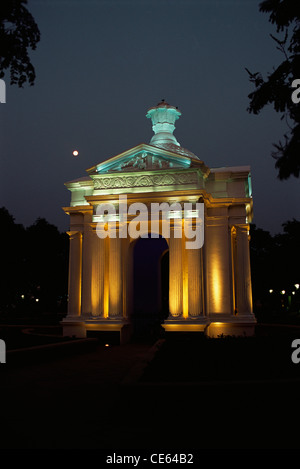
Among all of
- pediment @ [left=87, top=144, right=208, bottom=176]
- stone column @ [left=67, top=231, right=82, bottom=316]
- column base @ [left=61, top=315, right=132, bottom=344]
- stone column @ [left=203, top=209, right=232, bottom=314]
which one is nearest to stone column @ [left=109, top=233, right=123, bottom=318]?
column base @ [left=61, top=315, right=132, bottom=344]

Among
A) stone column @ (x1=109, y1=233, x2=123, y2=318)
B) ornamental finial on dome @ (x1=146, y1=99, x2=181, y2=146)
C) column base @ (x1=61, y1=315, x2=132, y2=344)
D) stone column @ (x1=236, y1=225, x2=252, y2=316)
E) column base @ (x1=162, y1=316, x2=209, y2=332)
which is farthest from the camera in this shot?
ornamental finial on dome @ (x1=146, y1=99, x2=181, y2=146)

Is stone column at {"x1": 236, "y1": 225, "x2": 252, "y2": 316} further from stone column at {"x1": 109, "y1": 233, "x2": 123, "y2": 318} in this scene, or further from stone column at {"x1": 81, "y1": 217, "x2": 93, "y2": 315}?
stone column at {"x1": 81, "y1": 217, "x2": 93, "y2": 315}

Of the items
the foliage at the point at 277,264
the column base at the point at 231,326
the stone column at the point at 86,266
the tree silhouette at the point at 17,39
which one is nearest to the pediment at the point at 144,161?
the stone column at the point at 86,266

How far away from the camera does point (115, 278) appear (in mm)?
21906

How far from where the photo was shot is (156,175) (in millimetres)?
22234

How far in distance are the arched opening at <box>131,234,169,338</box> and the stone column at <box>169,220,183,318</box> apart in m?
4.06

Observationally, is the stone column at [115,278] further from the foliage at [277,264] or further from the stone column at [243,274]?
the foliage at [277,264]

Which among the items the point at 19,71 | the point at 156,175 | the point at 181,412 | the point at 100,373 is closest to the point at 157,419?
the point at 181,412

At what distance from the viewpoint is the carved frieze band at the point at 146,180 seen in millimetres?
21875

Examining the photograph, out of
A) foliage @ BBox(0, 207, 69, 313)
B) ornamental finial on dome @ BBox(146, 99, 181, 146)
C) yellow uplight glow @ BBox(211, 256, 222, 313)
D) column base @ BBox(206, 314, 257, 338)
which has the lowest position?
column base @ BBox(206, 314, 257, 338)

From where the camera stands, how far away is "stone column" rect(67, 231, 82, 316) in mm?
23719

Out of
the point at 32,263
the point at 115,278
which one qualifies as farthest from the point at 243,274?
the point at 32,263

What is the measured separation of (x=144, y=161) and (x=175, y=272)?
604 centimetres

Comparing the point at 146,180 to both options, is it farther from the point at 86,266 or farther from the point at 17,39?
the point at 17,39
